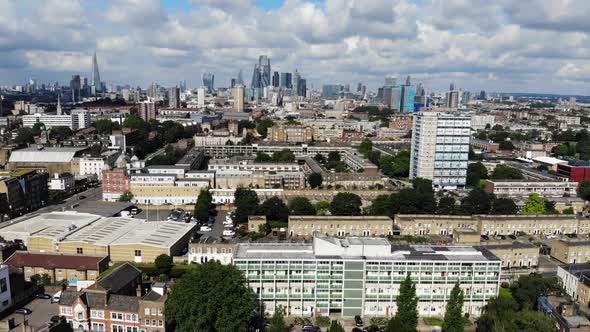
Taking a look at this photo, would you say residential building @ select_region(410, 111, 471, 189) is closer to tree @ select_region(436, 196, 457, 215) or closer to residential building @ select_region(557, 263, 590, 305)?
tree @ select_region(436, 196, 457, 215)

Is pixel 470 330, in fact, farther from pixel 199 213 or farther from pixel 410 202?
pixel 199 213

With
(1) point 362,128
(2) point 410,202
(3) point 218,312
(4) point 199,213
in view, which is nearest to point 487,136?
(1) point 362,128

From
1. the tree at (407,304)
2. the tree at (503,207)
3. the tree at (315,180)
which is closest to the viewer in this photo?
the tree at (407,304)

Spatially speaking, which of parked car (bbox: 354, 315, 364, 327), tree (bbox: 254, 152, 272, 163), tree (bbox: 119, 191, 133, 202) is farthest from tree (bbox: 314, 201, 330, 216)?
tree (bbox: 254, 152, 272, 163)

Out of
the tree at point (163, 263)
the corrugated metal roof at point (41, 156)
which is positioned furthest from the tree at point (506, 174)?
the corrugated metal roof at point (41, 156)

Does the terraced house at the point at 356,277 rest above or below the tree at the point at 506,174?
below

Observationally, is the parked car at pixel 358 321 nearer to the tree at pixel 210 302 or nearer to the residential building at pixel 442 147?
the tree at pixel 210 302

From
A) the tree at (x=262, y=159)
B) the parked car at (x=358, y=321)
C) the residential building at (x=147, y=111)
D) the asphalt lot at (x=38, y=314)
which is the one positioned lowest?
the asphalt lot at (x=38, y=314)
